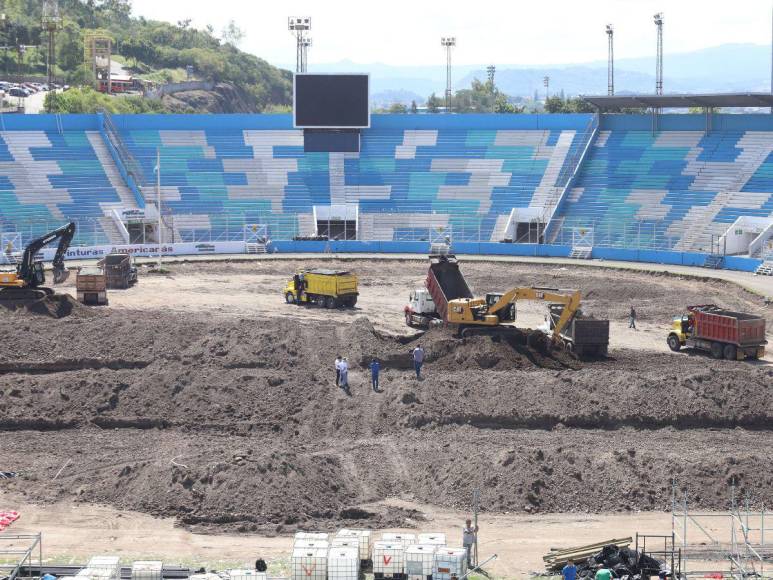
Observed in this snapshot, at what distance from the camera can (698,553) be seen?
2484 cm

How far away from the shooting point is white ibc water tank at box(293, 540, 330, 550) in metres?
23.2

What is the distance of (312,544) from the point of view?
23.2 meters

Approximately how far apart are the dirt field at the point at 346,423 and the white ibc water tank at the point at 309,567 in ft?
11.2

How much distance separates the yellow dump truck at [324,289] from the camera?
53250 mm

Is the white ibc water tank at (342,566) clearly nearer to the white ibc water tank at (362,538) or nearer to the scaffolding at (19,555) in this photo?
the white ibc water tank at (362,538)

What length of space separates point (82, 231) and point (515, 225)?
2870 centimetres

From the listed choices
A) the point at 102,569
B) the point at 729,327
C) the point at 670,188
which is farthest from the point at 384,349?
the point at 670,188

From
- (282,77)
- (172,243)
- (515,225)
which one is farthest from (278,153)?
(282,77)

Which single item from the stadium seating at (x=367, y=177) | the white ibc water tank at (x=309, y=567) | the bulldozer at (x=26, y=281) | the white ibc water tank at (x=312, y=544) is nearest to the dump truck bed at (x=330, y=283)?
the bulldozer at (x=26, y=281)

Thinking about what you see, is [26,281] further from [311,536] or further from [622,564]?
[622,564]

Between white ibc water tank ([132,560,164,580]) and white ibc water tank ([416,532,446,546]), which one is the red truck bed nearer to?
white ibc water tank ([416,532,446,546])

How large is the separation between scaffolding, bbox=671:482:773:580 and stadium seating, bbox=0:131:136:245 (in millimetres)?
53490

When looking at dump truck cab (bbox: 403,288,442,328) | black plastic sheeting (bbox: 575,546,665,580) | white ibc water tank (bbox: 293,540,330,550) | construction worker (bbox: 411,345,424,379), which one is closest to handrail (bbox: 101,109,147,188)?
dump truck cab (bbox: 403,288,442,328)

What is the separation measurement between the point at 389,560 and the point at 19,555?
26.6 feet
